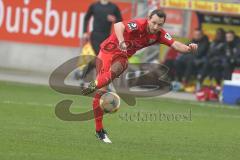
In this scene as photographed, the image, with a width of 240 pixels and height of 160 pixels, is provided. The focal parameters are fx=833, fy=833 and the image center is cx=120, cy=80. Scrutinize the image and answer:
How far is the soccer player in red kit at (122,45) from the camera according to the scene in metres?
11.5

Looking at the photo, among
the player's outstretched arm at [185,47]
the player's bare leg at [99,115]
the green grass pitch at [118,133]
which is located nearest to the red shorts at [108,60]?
the player's bare leg at [99,115]

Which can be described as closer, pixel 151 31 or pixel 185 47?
pixel 151 31

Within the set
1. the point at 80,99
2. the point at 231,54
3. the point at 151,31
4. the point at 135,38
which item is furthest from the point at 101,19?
the point at 151,31

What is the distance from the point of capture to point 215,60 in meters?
22.2

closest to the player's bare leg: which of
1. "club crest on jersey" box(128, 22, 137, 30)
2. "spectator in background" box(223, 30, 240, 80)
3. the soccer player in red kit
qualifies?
the soccer player in red kit

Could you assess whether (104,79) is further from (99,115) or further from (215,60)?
(215,60)

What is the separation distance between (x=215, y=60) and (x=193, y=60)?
2.88 feet

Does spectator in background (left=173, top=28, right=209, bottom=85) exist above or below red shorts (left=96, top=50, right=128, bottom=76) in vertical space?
below

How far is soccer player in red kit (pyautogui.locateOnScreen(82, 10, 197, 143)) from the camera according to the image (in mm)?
11492

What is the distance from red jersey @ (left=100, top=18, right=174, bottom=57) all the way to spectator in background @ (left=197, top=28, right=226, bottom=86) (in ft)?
33.6

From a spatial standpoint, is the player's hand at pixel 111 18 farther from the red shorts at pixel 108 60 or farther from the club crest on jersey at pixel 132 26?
the club crest on jersey at pixel 132 26

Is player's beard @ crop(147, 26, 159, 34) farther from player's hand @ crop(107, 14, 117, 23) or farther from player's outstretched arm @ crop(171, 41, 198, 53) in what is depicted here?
player's hand @ crop(107, 14, 117, 23)

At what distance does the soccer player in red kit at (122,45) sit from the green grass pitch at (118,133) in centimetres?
63

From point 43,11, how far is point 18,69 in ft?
7.36
